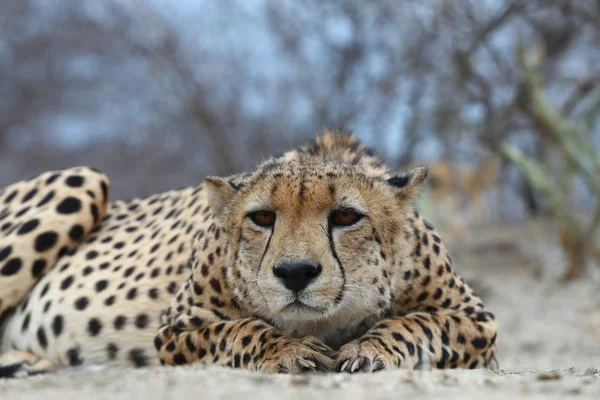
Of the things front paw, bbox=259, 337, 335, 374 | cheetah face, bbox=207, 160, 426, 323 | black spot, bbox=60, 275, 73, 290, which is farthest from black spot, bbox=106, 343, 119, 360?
front paw, bbox=259, 337, 335, 374

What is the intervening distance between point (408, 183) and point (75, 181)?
1736 mm

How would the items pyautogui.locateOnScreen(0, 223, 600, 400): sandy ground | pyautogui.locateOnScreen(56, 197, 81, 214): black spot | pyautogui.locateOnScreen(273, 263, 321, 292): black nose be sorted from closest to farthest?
pyautogui.locateOnScreen(0, 223, 600, 400): sandy ground
pyautogui.locateOnScreen(273, 263, 321, 292): black nose
pyautogui.locateOnScreen(56, 197, 81, 214): black spot

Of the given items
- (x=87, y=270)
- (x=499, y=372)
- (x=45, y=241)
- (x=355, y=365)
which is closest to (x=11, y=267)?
(x=45, y=241)

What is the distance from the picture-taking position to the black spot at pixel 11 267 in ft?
11.4

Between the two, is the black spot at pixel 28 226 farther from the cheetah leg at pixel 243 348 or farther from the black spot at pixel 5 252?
the cheetah leg at pixel 243 348

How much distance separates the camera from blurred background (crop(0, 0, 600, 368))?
6.99 meters

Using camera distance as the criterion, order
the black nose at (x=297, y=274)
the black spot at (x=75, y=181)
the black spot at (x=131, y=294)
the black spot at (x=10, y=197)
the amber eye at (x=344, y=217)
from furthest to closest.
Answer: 1. the black spot at (x=10, y=197)
2. the black spot at (x=75, y=181)
3. the black spot at (x=131, y=294)
4. the amber eye at (x=344, y=217)
5. the black nose at (x=297, y=274)

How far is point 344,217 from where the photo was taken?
2.42m

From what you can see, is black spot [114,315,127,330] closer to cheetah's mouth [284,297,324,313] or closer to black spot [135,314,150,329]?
black spot [135,314,150,329]

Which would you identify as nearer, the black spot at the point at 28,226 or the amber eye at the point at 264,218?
the amber eye at the point at 264,218

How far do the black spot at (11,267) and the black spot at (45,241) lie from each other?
97 millimetres

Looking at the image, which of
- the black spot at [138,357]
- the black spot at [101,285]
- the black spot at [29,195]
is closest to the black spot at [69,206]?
the black spot at [29,195]

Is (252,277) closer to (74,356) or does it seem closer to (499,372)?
(499,372)

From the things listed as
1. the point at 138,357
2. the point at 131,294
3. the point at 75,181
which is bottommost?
the point at 138,357
